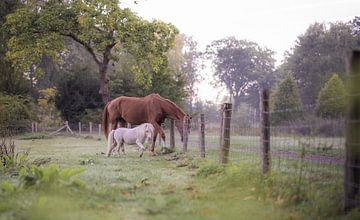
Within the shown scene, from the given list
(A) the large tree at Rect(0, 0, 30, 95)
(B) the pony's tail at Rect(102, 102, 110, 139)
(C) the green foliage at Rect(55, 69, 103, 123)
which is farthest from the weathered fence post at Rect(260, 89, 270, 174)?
(C) the green foliage at Rect(55, 69, 103, 123)

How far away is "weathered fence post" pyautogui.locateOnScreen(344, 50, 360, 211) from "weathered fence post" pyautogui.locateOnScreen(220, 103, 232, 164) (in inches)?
199

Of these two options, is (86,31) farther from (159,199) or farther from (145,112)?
(159,199)

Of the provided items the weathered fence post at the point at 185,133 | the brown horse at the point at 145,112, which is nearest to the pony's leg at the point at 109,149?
the brown horse at the point at 145,112

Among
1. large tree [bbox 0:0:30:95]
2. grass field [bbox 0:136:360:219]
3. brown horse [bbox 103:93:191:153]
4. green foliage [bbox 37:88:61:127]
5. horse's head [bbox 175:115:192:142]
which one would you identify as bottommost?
grass field [bbox 0:136:360:219]

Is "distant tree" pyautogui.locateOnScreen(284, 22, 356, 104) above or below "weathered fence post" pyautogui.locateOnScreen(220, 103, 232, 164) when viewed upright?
above

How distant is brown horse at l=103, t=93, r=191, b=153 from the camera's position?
18.3 metres

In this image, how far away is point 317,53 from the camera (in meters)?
62.2

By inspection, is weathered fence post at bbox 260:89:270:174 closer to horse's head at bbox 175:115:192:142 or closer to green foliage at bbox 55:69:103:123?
horse's head at bbox 175:115:192:142

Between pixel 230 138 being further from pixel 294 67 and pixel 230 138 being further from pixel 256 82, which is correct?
pixel 256 82

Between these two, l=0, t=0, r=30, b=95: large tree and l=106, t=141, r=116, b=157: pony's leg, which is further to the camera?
l=0, t=0, r=30, b=95: large tree

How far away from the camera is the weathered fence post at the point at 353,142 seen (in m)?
6.02

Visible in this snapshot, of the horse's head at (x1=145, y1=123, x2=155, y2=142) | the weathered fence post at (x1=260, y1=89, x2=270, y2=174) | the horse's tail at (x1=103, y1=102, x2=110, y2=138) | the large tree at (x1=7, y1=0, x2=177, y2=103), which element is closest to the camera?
the weathered fence post at (x1=260, y1=89, x2=270, y2=174)

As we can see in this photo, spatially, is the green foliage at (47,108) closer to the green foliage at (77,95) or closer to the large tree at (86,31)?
the green foliage at (77,95)

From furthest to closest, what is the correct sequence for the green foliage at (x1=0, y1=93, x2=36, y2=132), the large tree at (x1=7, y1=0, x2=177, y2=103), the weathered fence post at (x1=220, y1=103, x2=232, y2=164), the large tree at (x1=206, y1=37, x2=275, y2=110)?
the large tree at (x1=206, y1=37, x2=275, y2=110) < the green foliage at (x1=0, y1=93, x2=36, y2=132) < the large tree at (x1=7, y1=0, x2=177, y2=103) < the weathered fence post at (x1=220, y1=103, x2=232, y2=164)
